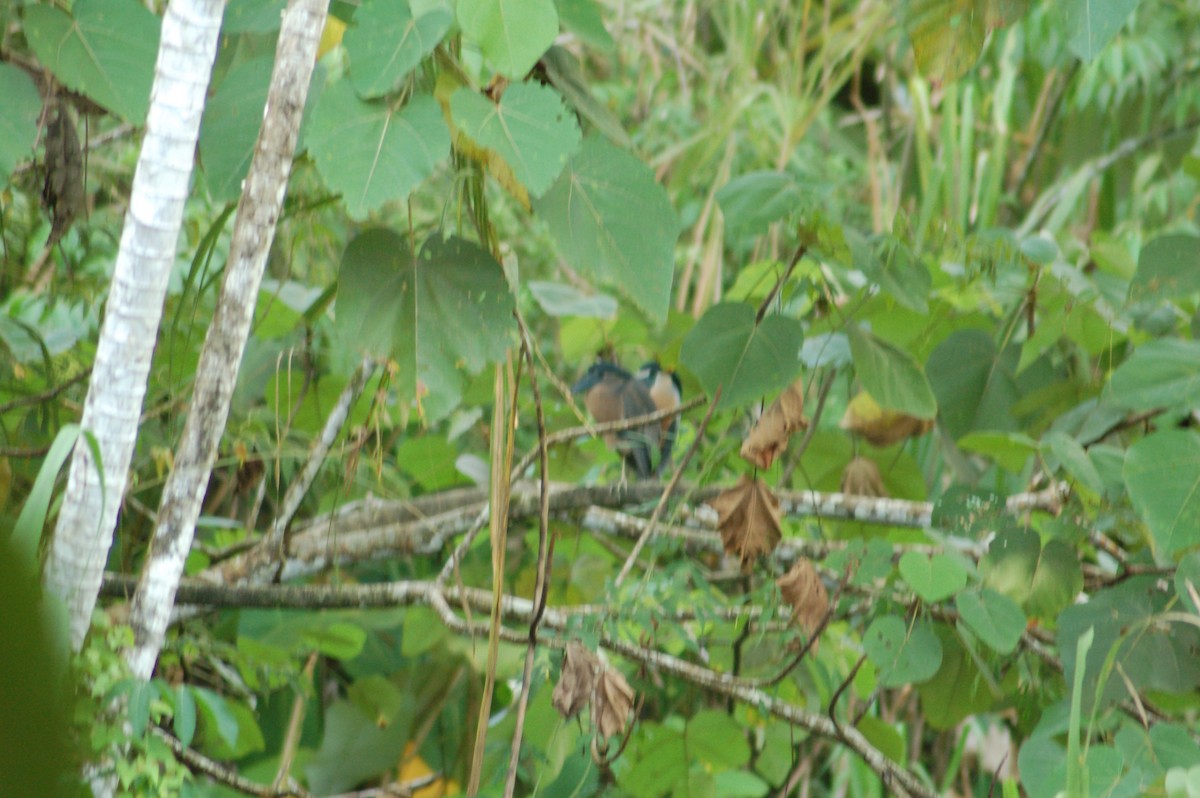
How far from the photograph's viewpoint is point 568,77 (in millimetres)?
769

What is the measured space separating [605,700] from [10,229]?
2.86 ft

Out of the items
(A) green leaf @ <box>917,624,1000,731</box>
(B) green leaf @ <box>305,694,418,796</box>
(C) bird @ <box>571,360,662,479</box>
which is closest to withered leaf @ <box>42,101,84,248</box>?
(C) bird @ <box>571,360,662,479</box>

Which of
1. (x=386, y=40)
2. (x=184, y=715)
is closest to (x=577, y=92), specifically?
(x=386, y=40)

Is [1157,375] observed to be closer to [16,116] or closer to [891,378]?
[891,378]

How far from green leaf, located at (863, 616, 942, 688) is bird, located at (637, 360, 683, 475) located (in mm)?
447

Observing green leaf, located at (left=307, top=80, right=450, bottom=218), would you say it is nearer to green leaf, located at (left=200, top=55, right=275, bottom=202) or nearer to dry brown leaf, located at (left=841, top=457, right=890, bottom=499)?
green leaf, located at (left=200, top=55, right=275, bottom=202)

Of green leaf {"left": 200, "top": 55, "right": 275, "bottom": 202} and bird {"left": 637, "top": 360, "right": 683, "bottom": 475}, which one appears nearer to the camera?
green leaf {"left": 200, "top": 55, "right": 275, "bottom": 202}

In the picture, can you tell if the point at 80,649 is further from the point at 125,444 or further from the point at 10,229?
the point at 10,229

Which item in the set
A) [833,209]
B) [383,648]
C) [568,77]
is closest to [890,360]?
[568,77]

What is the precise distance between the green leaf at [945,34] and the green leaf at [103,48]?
1.94 ft

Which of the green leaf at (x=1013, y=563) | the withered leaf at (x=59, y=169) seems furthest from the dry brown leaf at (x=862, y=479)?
the withered leaf at (x=59, y=169)

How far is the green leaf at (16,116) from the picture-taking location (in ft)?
2.37

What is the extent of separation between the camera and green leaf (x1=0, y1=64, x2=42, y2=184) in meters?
0.72

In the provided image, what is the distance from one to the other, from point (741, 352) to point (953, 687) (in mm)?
437
